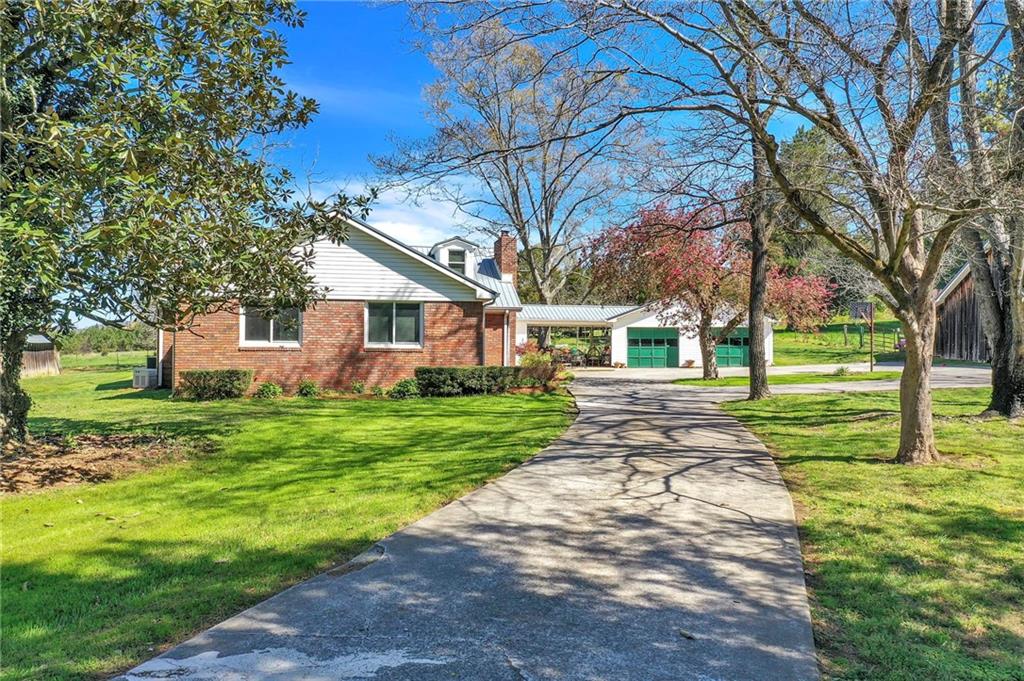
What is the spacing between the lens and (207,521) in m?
5.77

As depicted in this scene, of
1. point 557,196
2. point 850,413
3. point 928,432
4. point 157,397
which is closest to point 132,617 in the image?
point 928,432

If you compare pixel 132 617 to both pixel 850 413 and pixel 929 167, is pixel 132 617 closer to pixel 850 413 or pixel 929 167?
pixel 929 167

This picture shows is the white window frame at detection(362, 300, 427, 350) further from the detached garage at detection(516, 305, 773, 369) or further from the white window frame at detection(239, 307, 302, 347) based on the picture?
the detached garage at detection(516, 305, 773, 369)

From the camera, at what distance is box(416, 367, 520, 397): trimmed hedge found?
17344 mm

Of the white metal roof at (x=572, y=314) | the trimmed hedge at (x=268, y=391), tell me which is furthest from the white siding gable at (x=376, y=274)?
the white metal roof at (x=572, y=314)

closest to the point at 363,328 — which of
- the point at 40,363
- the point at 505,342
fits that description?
the point at 505,342

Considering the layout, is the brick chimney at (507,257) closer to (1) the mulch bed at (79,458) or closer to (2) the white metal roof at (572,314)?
(2) the white metal roof at (572,314)

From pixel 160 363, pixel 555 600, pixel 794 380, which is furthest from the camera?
pixel 794 380

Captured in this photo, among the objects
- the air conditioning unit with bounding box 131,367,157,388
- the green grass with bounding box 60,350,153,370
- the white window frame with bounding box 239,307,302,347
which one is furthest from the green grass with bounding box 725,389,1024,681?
the green grass with bounding box 60,350,153,370

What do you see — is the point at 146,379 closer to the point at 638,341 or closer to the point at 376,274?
the point at 376,274

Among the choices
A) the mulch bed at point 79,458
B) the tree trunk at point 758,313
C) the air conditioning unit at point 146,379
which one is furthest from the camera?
the air conditioning unit at point 146,379

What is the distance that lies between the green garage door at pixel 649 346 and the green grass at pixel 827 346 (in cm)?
586

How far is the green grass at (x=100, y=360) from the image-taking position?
138ft

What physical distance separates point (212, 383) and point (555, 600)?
14.4 meters
